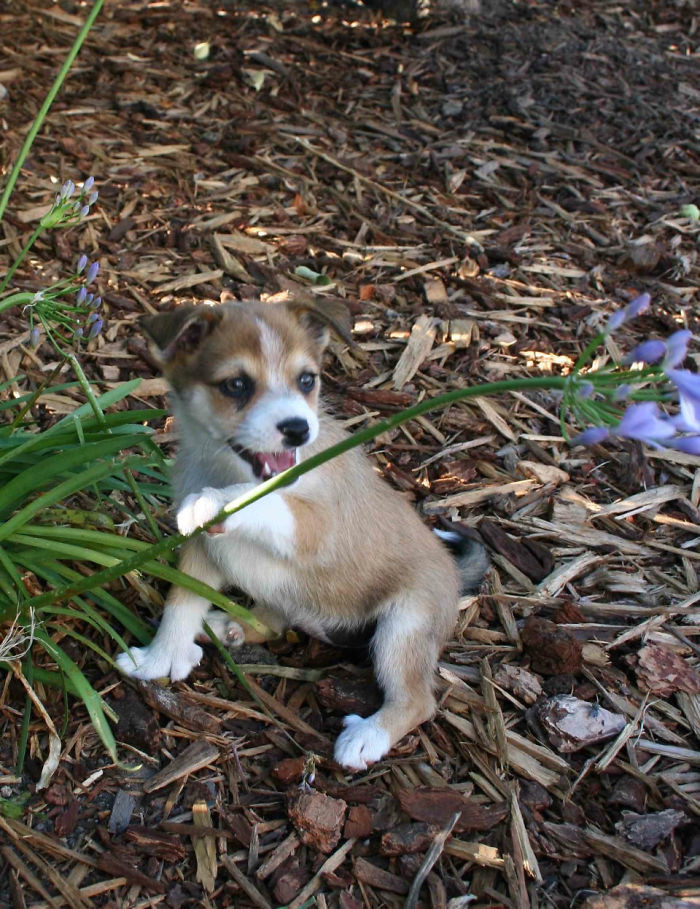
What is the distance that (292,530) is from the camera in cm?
370

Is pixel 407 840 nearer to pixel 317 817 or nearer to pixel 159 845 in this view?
pixel 317 817

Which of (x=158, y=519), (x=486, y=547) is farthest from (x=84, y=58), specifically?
(x=486, y=547)

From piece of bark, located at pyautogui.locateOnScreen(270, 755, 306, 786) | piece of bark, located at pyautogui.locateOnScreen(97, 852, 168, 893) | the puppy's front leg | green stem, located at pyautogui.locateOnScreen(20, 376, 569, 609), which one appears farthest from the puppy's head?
piece of bark, located at pyautogui.locateOnScreen(97, 852, 168, 893)

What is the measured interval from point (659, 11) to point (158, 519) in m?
8.44

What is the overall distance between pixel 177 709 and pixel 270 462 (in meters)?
1.05

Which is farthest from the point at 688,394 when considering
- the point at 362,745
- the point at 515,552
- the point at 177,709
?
the point at 515,552

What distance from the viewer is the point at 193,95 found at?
299 inches

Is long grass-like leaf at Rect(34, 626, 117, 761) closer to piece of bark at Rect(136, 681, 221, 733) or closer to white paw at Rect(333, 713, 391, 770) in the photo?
piece of bark at Rect(136, 681, 221, 733)

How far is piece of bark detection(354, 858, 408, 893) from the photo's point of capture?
3.12 m

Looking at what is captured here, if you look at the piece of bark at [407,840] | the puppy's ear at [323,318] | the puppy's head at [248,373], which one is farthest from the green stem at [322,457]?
the piece of bark at [407,840]

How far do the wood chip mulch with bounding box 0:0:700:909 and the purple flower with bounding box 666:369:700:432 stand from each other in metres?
1.88

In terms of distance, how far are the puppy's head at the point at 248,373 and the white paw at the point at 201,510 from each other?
318 mm

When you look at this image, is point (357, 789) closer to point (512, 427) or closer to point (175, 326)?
point (175, 326)

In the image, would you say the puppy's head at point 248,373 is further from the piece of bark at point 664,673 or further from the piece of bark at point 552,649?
the piece of bark at point 664,673
